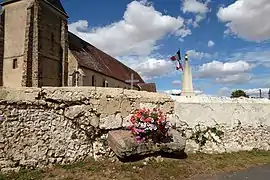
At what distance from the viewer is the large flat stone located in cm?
587

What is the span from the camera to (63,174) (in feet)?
17.6

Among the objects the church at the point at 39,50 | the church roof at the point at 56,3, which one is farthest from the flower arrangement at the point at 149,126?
the church roof at the point at 56,3

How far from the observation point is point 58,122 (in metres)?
6.05

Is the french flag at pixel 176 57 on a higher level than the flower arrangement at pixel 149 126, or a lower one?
higher

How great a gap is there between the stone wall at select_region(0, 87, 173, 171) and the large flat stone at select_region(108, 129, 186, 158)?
34cm

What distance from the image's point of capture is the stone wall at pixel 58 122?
5.47m

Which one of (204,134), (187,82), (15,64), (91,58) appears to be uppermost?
(91,58)

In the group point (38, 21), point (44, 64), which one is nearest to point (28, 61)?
point (44, 64)

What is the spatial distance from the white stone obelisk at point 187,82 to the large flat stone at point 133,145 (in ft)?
8.95

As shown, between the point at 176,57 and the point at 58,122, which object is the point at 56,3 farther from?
the point at 58,122

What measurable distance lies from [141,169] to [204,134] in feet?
9.07

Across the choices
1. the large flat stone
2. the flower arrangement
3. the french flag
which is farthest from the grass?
the french flag

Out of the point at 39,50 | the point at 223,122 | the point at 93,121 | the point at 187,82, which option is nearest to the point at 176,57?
the point at 187,82

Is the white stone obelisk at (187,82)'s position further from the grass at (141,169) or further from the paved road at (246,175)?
the paved road at (246,175)
